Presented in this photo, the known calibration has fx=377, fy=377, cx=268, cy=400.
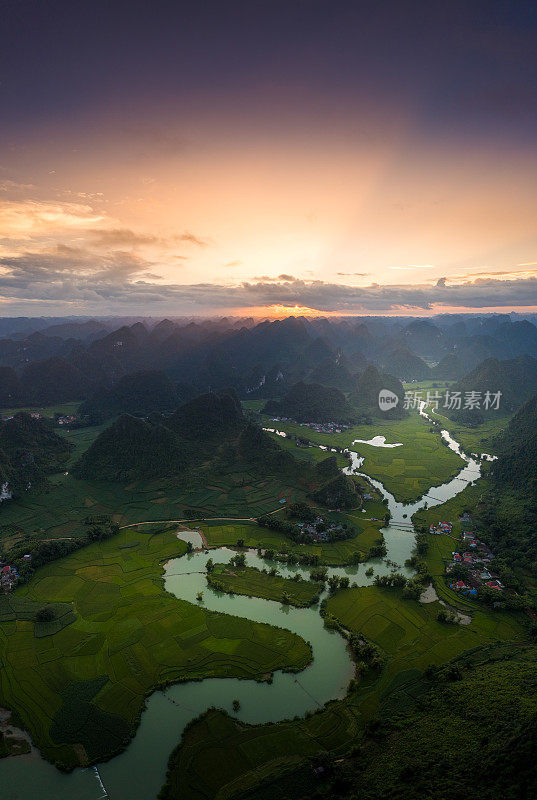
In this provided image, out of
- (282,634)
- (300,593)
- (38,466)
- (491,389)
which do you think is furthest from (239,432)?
(491,389)

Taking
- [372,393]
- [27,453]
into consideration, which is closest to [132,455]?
[27,453]

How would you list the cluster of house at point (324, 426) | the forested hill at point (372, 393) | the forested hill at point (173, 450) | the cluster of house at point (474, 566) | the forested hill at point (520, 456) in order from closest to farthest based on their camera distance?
the cluster of house at point (474, 566) < the forested hill at point (520, 456) < the forested hill at point (173, 450) < the cluster of house at point (324, 426) < the forested hill at point (372, 393)

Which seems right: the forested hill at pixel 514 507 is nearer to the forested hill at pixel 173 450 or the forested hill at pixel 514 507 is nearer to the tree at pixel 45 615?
the forested hill at pixel 173 450

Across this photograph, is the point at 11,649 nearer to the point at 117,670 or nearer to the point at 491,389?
the point at 117,670

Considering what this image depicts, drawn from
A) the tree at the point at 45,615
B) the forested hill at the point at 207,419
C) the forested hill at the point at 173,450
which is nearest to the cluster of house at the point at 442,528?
the forested hill at the point at 173,450

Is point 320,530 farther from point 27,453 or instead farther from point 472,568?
point 27,453

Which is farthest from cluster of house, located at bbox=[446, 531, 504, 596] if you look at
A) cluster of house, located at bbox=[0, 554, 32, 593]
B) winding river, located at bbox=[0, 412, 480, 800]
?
cluster of house, located at bbox=[0, 554, 32, 593]
